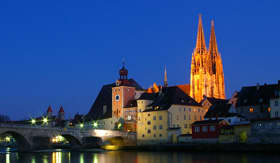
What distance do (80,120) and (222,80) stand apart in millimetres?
53236

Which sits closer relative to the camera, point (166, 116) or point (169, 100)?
point (166, 116)

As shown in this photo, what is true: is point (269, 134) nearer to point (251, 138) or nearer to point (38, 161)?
point (251, 138)

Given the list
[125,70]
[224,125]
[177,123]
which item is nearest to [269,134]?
[224,125]

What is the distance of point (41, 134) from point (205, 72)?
81341 mm

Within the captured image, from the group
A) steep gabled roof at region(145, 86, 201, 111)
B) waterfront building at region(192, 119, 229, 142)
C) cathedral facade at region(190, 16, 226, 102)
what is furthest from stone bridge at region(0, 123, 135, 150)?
cathedral facade at region(190, 16, 226, 102)

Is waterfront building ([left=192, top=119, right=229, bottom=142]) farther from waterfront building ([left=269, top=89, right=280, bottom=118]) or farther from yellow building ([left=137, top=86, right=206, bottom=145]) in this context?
waterfront building ([left=269, top=89, right=280, bottom=118])

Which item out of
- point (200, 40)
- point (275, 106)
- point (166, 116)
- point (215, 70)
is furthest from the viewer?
point (215, 70)

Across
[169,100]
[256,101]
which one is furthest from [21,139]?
[256,101]

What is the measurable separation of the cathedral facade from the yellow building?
52.3 metres

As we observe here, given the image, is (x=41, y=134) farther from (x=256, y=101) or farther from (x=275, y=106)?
(x=275, y=106)

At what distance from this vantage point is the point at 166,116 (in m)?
92.8

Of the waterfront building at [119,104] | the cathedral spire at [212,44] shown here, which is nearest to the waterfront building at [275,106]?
the waterfront building at [119,104]

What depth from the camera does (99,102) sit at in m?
134

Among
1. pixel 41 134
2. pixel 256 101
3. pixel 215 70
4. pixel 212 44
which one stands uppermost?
pixel 212 44
